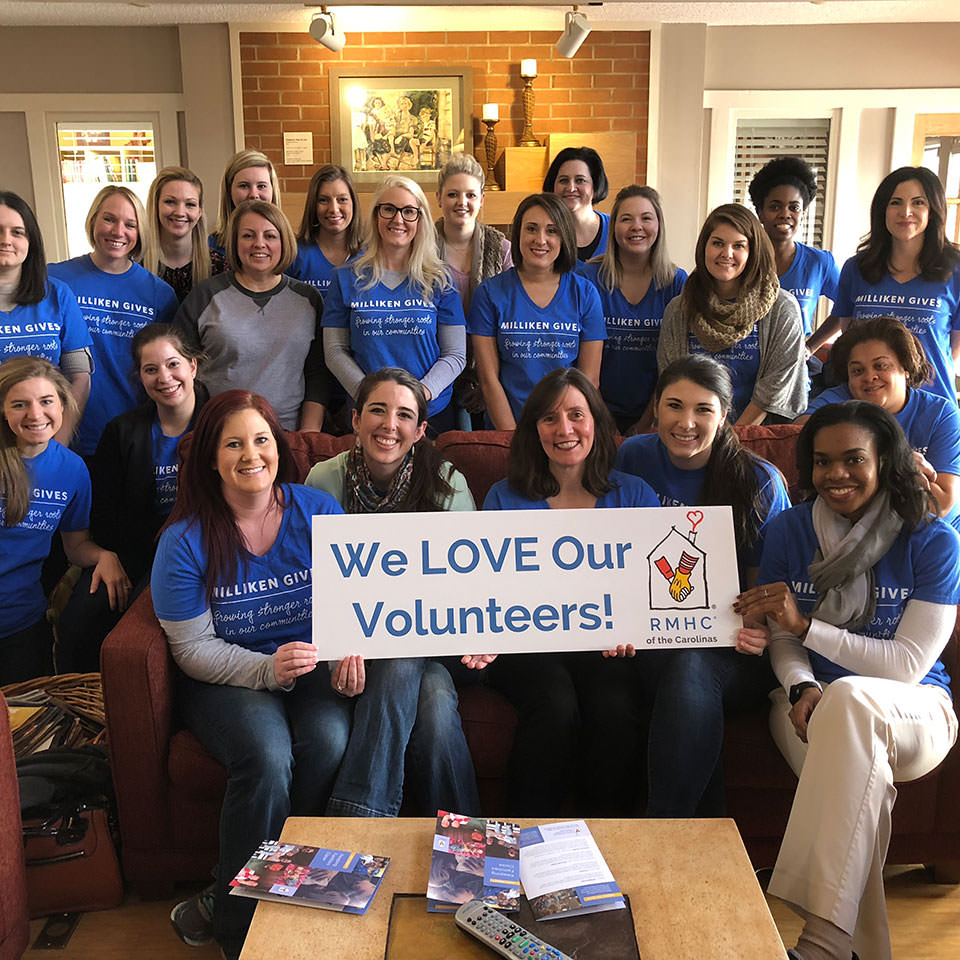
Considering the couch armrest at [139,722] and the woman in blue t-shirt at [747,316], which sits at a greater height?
the woman in blue t-shirt at [747,316]

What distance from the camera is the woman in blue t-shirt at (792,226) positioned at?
3.24m

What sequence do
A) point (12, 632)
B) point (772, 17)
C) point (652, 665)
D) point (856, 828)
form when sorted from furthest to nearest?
1. point (772, 17)
2. point (12, 632)
3. point (652, 665)
4. point (856, 828)

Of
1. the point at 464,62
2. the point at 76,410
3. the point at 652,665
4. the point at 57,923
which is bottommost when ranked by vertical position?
the point at 57,923

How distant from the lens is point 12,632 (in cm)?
239

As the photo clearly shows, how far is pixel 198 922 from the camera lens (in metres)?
1.90

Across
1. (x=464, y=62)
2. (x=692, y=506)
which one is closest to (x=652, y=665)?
(x=692, y=506)

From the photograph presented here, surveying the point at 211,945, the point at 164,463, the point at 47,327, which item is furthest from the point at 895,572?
the point at 47,327

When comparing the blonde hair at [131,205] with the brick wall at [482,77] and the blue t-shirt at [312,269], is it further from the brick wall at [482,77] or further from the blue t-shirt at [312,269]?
the brick wall at [482,77]

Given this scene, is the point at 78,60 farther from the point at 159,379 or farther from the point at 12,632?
the point at 12,632

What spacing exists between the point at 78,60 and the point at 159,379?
4.35 metres

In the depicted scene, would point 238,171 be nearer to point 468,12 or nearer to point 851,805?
point 851,805

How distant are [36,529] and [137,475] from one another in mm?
292

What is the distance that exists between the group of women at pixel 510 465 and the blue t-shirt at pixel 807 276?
0.05 feet

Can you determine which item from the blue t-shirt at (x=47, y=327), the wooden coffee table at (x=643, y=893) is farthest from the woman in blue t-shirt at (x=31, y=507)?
the wooden coffee table at (x=643, y=893)
